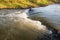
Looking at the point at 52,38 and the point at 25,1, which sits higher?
the point at 52,38

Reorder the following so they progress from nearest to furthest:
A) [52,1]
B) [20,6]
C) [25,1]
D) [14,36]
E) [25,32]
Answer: [14,36]
[25,32]
[20,6]
[25,1]
[52,1]

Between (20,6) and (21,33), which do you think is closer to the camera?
(21,33)

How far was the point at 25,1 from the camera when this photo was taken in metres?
67.6

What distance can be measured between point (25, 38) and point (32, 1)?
50770 mm

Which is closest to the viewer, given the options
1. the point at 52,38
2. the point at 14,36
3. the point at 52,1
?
the point at 52,38

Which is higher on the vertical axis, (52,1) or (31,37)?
(31,37)

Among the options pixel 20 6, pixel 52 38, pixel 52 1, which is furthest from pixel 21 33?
pixel 52 1

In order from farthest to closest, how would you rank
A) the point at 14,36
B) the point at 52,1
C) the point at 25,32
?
the point at 52,1, the point at 25,32, the point at 14,36

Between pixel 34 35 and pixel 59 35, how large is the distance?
3.17 metres

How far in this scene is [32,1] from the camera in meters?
69.8

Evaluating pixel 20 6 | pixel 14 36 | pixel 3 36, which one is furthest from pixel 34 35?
pixel 20 6

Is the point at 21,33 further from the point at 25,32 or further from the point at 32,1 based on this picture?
the point at 32,1

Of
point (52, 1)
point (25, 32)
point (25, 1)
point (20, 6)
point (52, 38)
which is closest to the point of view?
point (52, 38)

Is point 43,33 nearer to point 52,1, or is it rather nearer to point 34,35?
point 34,35
